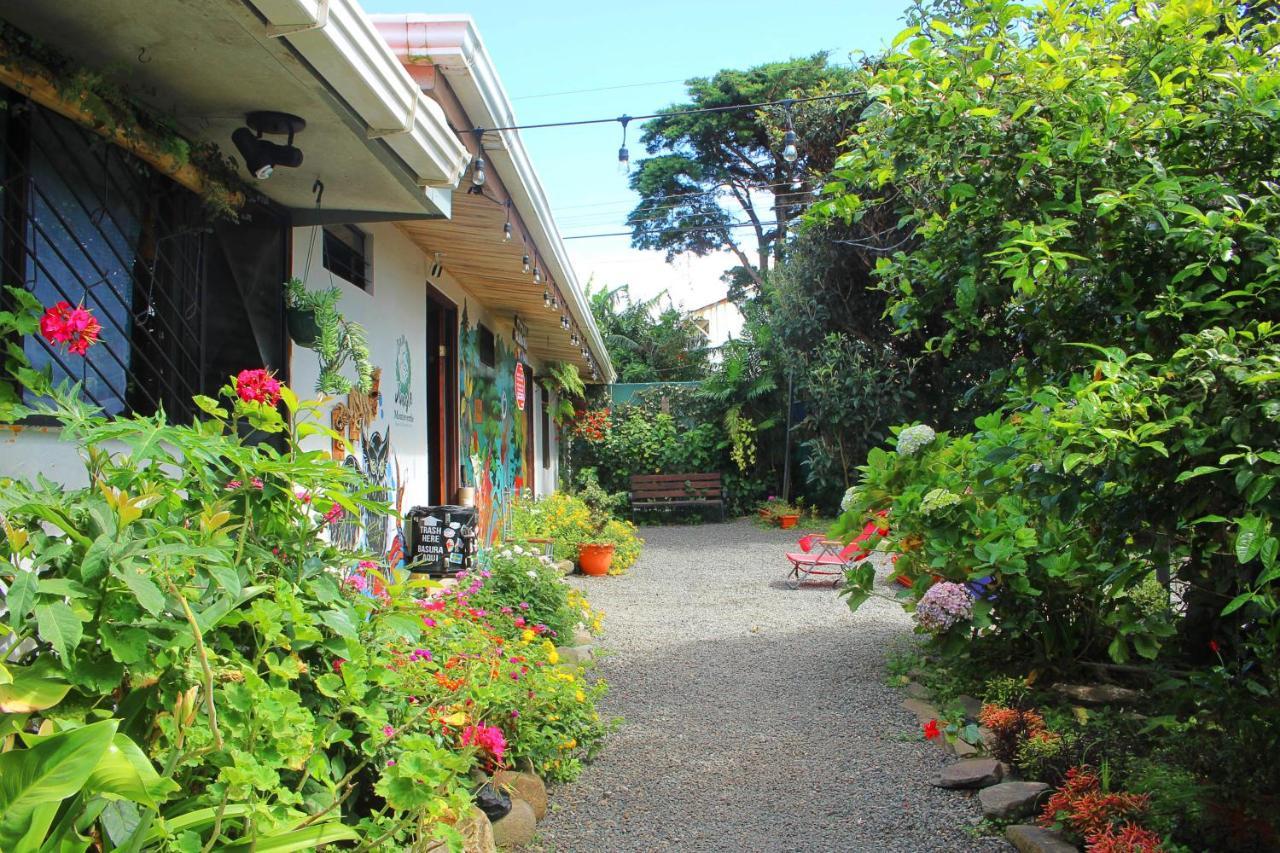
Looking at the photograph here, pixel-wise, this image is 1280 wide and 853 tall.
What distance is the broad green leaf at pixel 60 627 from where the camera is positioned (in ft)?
4.58

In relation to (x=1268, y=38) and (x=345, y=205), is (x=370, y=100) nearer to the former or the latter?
(x=345, y=205)

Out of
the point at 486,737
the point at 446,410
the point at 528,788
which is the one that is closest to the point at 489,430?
the point at 446,410

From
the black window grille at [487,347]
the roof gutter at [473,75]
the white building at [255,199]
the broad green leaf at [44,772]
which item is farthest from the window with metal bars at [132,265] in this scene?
the black window grille at [487,347]

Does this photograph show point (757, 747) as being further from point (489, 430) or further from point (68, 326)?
point (489, 430)

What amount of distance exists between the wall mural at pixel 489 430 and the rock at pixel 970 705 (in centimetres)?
413

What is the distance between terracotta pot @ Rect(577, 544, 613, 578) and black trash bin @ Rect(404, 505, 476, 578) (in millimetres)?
4139

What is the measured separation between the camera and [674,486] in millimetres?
16984

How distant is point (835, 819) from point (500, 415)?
23.3 ft

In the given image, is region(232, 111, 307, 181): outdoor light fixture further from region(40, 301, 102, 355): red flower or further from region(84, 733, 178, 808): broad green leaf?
region(84, 733, 178, 808): broad green leaf

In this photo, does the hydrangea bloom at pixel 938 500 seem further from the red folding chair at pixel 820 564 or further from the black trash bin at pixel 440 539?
the red folding chair at pixel 820 564

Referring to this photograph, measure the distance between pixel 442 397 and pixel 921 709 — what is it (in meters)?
4.75

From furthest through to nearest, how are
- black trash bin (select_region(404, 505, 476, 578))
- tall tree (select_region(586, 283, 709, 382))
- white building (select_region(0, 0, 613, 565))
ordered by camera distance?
tall tree (select_region(586, 283, 709, 382)), black trash bin (select_region(404, 505, 476, 578)), white building (select_region(0, 0, 613, 565))

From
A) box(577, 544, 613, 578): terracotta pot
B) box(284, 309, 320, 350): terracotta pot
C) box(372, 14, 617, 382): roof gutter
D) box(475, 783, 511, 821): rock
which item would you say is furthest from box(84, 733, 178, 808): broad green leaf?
box(577, 544, 613, 578): terracotta pot

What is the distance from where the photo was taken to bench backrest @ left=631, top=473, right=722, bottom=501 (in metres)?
16.9
